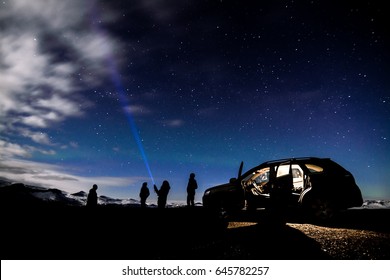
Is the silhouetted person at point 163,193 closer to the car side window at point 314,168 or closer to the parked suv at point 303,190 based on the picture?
the parked suv at point 303,190

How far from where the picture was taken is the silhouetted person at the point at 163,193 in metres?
12.5

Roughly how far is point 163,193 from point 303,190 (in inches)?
286

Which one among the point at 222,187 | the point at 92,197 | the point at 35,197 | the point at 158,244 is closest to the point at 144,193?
the point at 92,197

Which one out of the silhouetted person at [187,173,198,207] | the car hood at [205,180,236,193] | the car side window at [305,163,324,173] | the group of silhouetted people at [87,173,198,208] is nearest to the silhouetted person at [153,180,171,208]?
the group of silhouetted people at [87,173,198,208]

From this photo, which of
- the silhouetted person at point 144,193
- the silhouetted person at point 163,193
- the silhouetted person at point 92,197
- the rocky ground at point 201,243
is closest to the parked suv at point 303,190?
the rocky ground at point 201,243

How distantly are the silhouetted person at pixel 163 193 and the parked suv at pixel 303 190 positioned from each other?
476cm

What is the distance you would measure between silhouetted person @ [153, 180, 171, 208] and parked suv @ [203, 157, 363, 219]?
476 cm

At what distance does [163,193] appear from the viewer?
1253 cm

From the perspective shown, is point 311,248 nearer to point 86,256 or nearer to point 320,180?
point 320,180

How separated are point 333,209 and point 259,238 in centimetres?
301

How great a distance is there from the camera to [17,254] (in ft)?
13.8

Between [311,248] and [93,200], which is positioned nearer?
[311,248]
